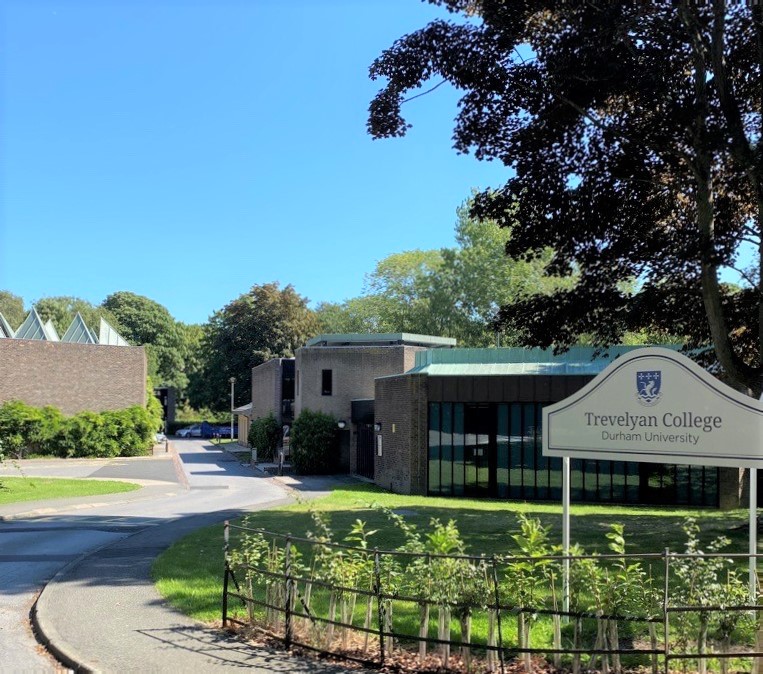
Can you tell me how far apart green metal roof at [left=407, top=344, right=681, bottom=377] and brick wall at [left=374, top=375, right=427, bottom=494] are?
3.11ft

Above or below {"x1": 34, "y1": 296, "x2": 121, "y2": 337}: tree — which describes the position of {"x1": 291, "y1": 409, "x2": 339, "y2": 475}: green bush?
below

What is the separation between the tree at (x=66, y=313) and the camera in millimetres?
86312

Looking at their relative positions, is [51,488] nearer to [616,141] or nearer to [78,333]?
[616,141]

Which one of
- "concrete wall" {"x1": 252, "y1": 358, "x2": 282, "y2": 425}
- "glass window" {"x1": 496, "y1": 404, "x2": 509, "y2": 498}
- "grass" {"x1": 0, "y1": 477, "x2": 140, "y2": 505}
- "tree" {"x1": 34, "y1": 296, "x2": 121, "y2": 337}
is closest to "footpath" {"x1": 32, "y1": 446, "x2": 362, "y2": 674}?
"grass" {"x1": 0, "y1": 477, "x2": 140, "y2": 505}

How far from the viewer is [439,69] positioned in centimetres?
1304

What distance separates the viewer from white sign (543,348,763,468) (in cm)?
642

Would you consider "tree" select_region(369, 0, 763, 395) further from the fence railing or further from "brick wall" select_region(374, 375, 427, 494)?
"brick wall" select_region(374, 375, 427, 494)

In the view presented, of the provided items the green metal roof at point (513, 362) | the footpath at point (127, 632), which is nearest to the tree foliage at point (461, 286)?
the green metal roof at point (513, 362)

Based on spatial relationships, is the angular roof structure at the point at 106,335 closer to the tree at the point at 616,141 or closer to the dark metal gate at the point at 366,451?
the dark metal gate at the point at 366,451

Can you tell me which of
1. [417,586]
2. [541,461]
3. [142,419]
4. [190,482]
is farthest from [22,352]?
[417,586]

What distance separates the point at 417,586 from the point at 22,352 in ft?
143

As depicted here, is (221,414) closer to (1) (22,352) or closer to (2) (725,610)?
(1) (22,352)

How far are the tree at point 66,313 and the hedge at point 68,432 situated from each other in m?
45.8

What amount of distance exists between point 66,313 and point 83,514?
76.7 metres
